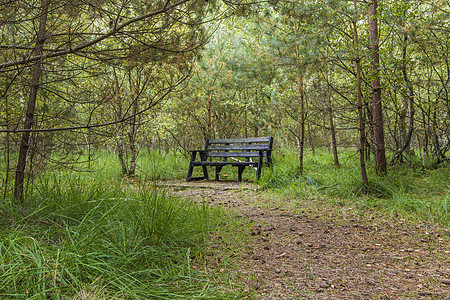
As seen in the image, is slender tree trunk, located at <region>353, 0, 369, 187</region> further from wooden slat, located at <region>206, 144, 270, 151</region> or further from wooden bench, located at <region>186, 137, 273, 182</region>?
wooden slat, located at <region>206, 144, 270, 151</region>

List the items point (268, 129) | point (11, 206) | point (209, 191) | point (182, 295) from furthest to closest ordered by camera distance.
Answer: point (268, 129) < point (209, 191) < point (11, 206) < point (182, 295)

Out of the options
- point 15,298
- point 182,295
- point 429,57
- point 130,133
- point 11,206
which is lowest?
point 182,295

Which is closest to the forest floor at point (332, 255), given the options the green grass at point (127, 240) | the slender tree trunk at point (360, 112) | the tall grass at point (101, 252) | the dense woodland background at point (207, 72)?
the green grass at point (127, 240)

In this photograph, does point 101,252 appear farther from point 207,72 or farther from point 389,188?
point 207,72

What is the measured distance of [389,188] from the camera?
174 inches

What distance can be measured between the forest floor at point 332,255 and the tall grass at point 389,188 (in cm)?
33

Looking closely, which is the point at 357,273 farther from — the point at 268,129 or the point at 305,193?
the point at 268,129

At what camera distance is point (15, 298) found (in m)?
1.48

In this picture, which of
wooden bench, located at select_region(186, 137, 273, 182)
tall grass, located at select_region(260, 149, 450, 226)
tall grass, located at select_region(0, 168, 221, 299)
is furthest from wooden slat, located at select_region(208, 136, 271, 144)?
tall grass, located at select_region(0, 168, 221, 299)

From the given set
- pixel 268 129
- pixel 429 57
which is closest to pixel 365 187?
pixel 429 57

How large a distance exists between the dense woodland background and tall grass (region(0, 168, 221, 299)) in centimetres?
59

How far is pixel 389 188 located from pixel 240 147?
11.5 ft

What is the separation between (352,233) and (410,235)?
→ 560 millimetres

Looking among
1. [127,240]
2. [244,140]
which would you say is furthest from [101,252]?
[244,140]
